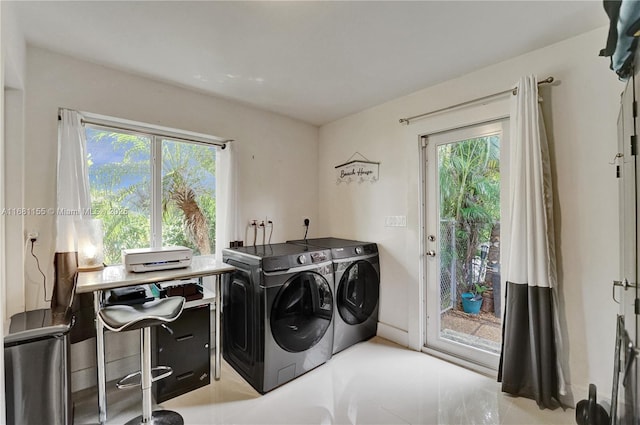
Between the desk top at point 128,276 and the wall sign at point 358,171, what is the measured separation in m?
1.70

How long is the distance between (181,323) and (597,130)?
306 cm

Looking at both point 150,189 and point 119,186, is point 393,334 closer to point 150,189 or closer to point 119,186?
point 150,189

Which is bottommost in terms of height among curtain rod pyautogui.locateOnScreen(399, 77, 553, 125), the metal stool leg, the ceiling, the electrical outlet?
the metal stool leg

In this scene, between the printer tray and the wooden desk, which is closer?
the wooden desk

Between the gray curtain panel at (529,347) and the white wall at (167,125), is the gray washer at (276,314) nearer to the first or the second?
the white wall at (167,125)

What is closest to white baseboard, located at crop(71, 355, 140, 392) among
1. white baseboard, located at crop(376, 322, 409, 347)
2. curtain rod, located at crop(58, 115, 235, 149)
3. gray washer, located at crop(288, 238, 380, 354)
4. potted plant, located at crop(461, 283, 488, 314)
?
gray washer, located at crop(288, 238, 380, 354)

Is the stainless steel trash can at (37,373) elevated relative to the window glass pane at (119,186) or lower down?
lower down

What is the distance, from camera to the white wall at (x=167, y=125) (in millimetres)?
1958

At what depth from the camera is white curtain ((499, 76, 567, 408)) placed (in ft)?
6.16

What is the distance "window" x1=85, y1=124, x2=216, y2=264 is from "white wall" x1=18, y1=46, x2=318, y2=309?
0.22 m

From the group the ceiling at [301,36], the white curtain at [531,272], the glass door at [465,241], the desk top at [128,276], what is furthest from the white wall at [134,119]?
the white curtain at [531,272]

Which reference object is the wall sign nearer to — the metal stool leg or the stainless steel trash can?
the metal stool leg

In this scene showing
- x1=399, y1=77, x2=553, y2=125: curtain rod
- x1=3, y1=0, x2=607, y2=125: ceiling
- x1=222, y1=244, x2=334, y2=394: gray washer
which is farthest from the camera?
x1=222, y1=244, x2=334, y2=394: gray washer

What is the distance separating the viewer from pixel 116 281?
1.74 m
